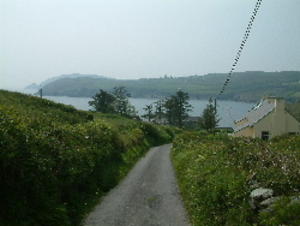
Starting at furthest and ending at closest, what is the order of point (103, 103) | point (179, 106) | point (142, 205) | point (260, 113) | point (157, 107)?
1. point (157, 107)
2. point (179, 106)
3. point (103, 103)
4. point (260, 113)
5. point (142, 205)

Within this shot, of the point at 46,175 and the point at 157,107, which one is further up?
the point at 46,175

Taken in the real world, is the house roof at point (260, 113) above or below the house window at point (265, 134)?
above

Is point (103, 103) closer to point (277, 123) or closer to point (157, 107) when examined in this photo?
point (157, 107)

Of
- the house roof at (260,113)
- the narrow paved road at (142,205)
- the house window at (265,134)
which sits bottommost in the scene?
the house window at (265,134)

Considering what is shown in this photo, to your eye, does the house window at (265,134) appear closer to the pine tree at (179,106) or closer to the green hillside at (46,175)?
the green hillside at (46,175)

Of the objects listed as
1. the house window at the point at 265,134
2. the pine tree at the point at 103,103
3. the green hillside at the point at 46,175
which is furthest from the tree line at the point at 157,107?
the green hillside at the point at 46,175

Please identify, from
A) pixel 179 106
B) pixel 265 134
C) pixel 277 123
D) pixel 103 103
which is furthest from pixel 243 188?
pixel 179 106

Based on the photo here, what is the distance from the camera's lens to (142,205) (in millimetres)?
20312

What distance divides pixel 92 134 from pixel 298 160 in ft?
56.2

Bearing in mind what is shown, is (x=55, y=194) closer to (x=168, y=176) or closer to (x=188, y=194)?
(x=188, y=194)

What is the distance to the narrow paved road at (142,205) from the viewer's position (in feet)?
56.7

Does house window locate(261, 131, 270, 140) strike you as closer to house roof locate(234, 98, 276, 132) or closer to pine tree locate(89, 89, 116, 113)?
house roof locate(234, 98, 276, 132)

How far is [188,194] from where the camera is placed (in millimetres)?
22125

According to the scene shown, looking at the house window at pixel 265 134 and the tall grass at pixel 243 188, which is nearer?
the tall grass at pixel 243 188
